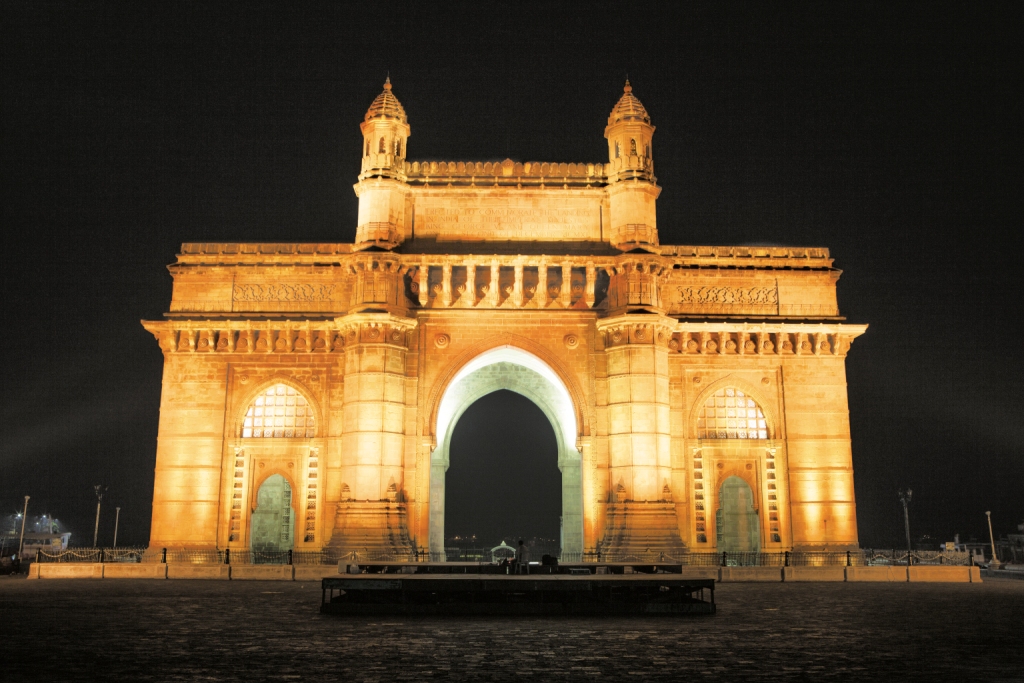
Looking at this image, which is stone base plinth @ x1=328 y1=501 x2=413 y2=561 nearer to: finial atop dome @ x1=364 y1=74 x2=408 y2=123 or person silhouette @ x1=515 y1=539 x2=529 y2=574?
person silhouette @ x1=515 y1=539 x2=529 y2=574

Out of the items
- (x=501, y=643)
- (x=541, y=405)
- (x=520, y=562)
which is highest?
(x=541, y=405)

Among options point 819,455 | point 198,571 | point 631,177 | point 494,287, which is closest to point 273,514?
point 198,571

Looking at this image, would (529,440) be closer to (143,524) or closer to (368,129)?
(368,129)

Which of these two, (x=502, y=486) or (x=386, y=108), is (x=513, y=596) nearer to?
(x=386, y=108)

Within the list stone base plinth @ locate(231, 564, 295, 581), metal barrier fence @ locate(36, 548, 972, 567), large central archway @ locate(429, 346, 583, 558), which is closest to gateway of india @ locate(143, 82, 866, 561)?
metal barrier fence @ locate(36, 548, 972, 567)

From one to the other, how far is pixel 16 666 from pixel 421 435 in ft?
75.1

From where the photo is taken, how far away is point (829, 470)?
34.2 m

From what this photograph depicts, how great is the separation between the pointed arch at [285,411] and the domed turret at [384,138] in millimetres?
8387

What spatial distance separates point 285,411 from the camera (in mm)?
34719

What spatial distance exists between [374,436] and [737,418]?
13.7 meters

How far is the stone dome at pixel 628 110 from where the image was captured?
116ft

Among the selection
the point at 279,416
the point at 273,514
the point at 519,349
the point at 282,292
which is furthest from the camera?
the point at 273,514

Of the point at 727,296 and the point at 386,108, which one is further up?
the point at 386,108

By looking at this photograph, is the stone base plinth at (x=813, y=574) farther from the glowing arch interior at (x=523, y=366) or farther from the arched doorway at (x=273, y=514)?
the arched doorway at (x=273, y=514)
